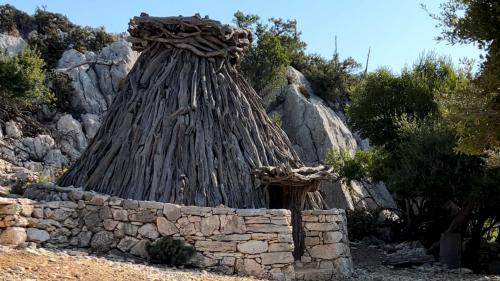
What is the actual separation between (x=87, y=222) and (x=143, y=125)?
3305mm

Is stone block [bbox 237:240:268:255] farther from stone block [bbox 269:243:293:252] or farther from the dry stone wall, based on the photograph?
stone block [bbox 269:243:293:252]

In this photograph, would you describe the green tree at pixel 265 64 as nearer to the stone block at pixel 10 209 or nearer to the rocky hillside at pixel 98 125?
the rocky hillside at pixel 98 125

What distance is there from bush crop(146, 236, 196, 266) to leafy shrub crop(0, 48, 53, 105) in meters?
15.7

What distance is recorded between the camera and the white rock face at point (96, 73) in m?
31.7

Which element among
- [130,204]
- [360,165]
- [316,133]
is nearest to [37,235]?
[130,204]

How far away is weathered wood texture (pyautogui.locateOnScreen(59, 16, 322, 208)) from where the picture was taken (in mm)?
14562

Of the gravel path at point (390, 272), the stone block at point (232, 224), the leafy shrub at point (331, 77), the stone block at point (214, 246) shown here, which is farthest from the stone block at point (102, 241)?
the leafy shrub at point (331, 77)

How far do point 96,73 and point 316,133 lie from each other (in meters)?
12.0

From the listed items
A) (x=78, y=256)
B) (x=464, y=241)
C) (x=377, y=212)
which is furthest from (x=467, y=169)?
(x=78, y=256)

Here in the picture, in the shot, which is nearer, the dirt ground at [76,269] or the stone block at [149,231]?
the dirt ground at [76,269]

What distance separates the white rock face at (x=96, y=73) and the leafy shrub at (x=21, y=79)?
181 inches

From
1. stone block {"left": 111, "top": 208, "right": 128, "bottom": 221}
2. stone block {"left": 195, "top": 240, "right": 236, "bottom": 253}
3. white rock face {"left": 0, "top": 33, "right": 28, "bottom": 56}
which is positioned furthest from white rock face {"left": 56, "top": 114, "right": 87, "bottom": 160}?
stone block {"left": 195, "top": 240, "right": 236, "bottom": 253}

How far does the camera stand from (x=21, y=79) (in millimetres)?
25859

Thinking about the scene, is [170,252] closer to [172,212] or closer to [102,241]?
[172,212]
